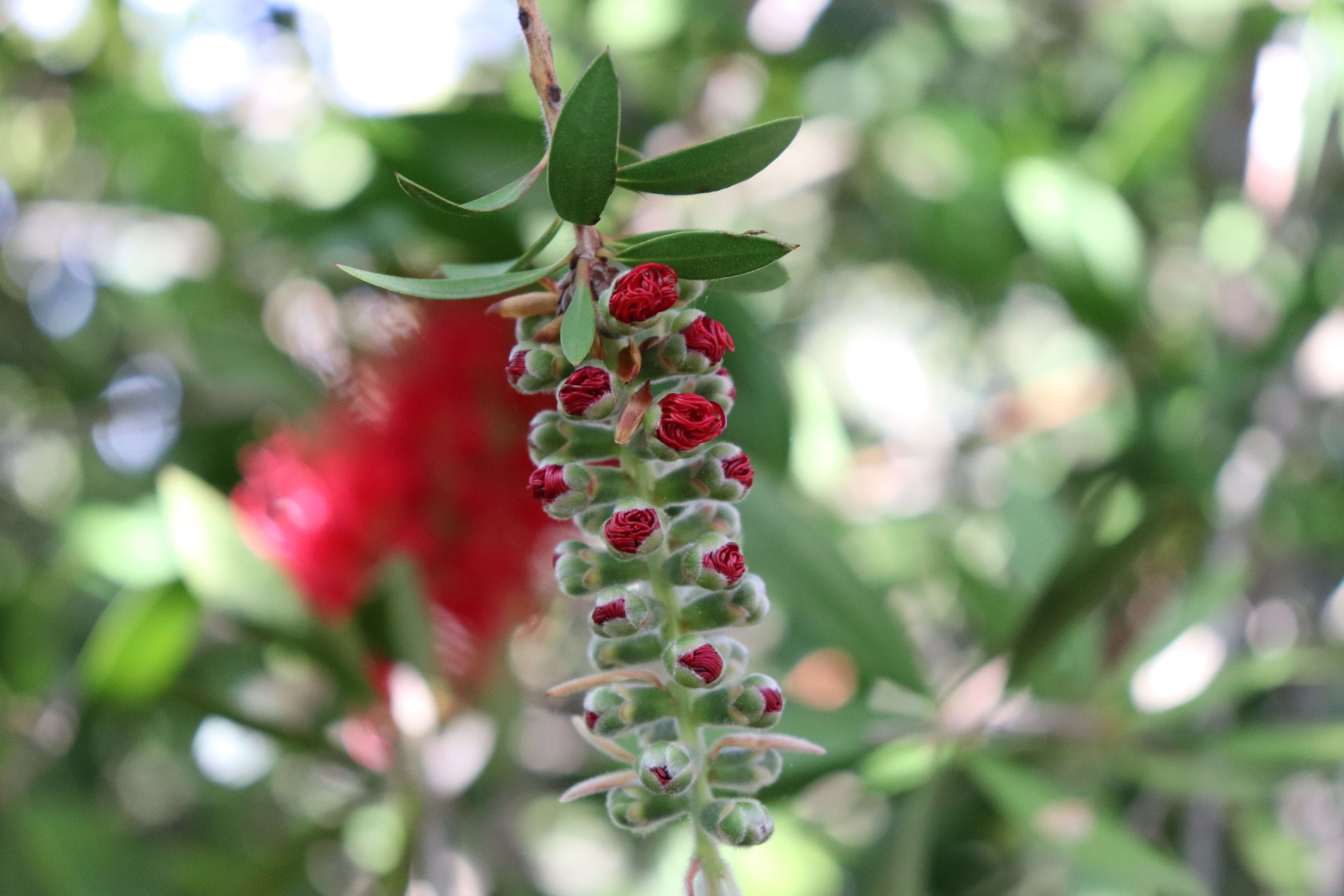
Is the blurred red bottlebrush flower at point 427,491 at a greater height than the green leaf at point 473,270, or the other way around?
the green leaf at point 473,270

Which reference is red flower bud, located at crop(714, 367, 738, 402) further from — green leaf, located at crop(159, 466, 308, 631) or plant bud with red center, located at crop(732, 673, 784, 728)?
green leaf, located at crop(159, 466, 308, 631)

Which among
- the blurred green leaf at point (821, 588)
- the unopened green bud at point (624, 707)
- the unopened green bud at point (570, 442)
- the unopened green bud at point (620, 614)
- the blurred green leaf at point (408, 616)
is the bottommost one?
the blurred green leaf at point (408, 616)

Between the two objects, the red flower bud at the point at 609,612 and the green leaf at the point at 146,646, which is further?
the green leaf at the point at 146,646

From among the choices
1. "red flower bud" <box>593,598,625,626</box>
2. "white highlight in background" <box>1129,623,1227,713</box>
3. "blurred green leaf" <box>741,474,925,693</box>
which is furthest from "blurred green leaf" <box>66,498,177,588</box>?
"white highlight in background" <box>1129,623,1227,713</box>

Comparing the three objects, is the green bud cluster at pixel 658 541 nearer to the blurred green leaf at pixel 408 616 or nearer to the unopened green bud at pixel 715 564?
the unopened green bud at pixel 715 564

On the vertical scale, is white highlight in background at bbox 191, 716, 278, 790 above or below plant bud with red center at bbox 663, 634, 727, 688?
below

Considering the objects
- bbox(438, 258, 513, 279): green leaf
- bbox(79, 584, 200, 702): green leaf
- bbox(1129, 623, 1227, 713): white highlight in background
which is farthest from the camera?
bbox(1129, 623, 1227, 713): white highlight in background

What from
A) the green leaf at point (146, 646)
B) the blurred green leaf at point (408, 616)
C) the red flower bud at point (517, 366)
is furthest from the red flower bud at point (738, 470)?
the green leaf at point (146, 646)

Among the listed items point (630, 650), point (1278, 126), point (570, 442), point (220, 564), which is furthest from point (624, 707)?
point (1278, 126)
